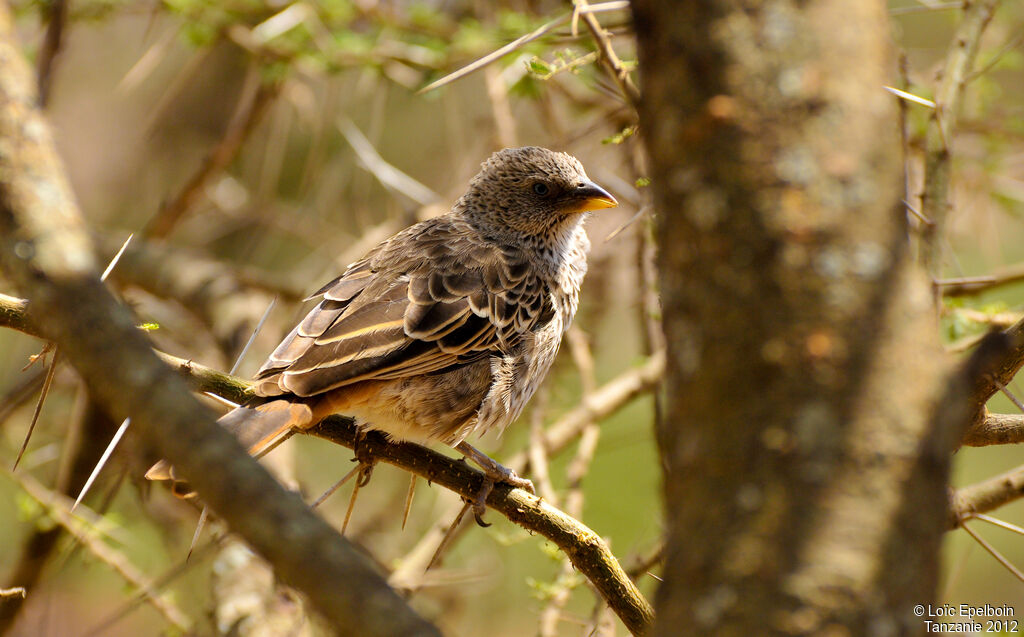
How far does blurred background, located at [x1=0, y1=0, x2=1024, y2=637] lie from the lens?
3.93m

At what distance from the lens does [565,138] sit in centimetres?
519

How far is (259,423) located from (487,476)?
79 centimetres

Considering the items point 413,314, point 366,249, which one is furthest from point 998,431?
point 366,249

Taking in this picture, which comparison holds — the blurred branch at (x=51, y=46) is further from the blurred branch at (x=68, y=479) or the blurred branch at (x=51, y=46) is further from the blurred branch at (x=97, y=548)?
the blurred branch at (x=97, y=548)

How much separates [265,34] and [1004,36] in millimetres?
4542

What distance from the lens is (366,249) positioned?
530 centimetres

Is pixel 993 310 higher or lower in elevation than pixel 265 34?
lower

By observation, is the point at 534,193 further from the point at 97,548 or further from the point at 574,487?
the point at 97,548

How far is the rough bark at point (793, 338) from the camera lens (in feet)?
4.22

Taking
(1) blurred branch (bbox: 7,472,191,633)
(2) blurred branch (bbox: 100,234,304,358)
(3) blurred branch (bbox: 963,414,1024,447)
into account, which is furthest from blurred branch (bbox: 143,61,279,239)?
(3) blurred branch (bbox: 963,414,1024,447)

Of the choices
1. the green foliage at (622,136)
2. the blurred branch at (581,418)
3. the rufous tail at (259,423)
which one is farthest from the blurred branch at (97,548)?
the green foliage at (622,136)

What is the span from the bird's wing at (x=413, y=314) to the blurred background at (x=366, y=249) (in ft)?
1.57

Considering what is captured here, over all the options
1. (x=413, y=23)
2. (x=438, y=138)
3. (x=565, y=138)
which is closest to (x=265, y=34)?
(x=413, y=23)

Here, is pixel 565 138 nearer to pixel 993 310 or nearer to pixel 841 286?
pixel 993 310
